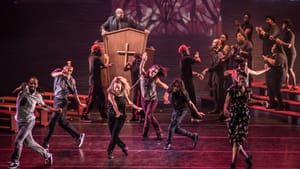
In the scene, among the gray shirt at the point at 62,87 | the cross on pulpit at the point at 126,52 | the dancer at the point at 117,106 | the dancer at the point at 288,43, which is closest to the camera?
the dancer at the point at 117,106

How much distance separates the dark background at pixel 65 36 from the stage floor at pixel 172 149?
412 centimetres

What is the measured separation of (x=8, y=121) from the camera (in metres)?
15.2

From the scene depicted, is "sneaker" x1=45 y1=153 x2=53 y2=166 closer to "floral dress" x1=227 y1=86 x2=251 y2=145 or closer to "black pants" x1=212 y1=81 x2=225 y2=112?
"floral dress" x1=227 y1=86 x2=251 y2=145

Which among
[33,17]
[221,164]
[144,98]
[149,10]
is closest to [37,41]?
[33,17]

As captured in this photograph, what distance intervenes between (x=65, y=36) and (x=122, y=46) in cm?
430

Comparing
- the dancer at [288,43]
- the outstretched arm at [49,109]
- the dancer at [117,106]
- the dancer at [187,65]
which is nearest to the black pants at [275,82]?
the dancer at [288,43]

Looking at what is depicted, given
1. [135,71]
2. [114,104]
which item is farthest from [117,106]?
[135,71]

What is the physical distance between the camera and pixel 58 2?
19609 mm

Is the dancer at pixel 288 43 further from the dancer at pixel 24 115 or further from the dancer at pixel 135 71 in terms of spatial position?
the dancer at pixel 24 115

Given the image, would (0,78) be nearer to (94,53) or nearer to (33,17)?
(33,17)

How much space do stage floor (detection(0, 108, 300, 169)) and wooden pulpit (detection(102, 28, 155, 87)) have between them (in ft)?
5.32

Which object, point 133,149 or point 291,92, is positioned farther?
point 291,92

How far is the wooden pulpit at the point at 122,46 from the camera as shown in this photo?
52.2ft

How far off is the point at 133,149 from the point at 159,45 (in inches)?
292
